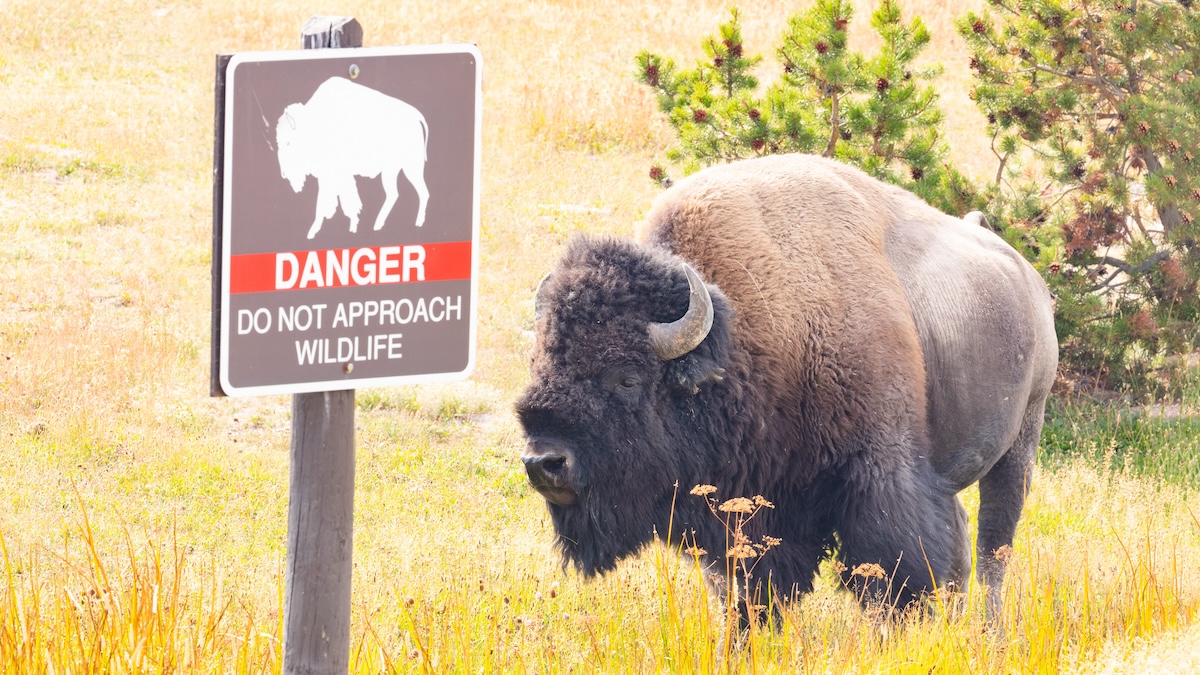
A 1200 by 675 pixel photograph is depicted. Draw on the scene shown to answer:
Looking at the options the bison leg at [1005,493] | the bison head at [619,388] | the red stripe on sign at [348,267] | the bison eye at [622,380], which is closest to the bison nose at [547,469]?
the bison head at [619,388]

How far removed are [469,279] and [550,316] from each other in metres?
2.07

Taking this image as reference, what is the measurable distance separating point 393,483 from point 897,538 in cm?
385

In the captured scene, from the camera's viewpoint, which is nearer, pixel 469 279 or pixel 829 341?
pixel 469 279

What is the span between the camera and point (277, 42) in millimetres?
23359

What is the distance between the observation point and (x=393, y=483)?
8.16m

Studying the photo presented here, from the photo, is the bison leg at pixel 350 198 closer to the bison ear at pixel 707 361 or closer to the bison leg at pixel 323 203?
the bison leg at pixel 323 203

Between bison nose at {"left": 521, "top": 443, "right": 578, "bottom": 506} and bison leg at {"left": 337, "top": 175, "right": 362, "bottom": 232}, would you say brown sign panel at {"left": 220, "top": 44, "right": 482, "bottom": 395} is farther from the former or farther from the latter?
bison nose at {"left": 521, "top": 443, "right": 578, "bottom": 506}

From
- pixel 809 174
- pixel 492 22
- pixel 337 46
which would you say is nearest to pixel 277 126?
pixel 337 46

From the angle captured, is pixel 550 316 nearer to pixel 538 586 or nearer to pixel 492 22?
pixel 538 586

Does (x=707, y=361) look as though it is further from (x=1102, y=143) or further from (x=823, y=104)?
(x=1102, y=143)

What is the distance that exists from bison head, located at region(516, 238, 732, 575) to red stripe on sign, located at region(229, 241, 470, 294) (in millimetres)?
1839

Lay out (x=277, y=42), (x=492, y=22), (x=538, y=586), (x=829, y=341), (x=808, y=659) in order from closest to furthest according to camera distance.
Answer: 1. (x=808, y=659)
2. (x=829, y=341)
3. (x=538, y=586)
4. (x=277, y=42)
5. (x=492, y=22)

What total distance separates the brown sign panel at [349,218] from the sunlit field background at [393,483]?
1111 mm

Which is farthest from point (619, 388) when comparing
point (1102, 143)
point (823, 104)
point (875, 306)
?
point (1102, 143)
